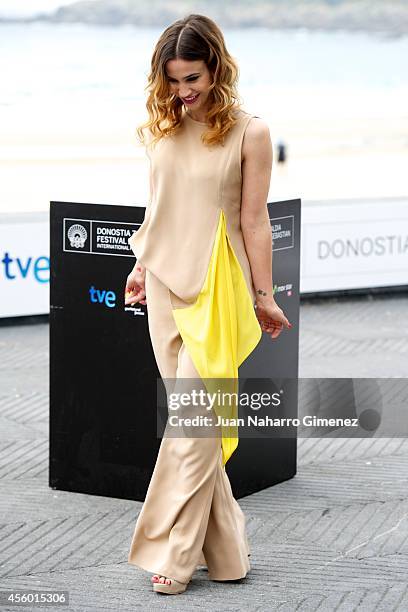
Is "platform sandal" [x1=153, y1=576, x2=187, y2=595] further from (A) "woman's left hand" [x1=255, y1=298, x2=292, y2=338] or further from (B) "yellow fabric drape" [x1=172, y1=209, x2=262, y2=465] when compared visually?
(A) "woman's left hand" [x1=255, y1=298, x2=292, y2=338]

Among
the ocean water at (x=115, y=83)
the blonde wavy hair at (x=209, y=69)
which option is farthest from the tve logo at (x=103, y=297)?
the ocean water at (x=115, y=83)

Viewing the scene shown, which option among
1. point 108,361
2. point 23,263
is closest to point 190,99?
point 108,361

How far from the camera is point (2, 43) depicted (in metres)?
13.9

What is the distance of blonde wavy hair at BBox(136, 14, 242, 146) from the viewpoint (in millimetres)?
3773

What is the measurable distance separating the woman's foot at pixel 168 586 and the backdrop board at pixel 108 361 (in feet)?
3.37

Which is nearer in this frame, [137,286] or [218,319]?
[218,319]

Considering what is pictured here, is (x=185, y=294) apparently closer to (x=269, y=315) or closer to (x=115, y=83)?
(x=269, y=315)

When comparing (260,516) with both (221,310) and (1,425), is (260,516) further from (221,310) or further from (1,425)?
(1,425)

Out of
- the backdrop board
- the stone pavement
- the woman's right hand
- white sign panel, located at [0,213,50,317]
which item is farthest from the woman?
white sign panel, located at [0,213,50,317]

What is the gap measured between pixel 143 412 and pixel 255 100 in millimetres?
21629

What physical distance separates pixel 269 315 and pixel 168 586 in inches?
41.0

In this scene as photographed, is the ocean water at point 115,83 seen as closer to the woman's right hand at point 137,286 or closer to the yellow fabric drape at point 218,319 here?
the woman's right hand at point 137,286

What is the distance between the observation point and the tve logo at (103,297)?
5020 mm

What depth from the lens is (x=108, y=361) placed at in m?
5.06
